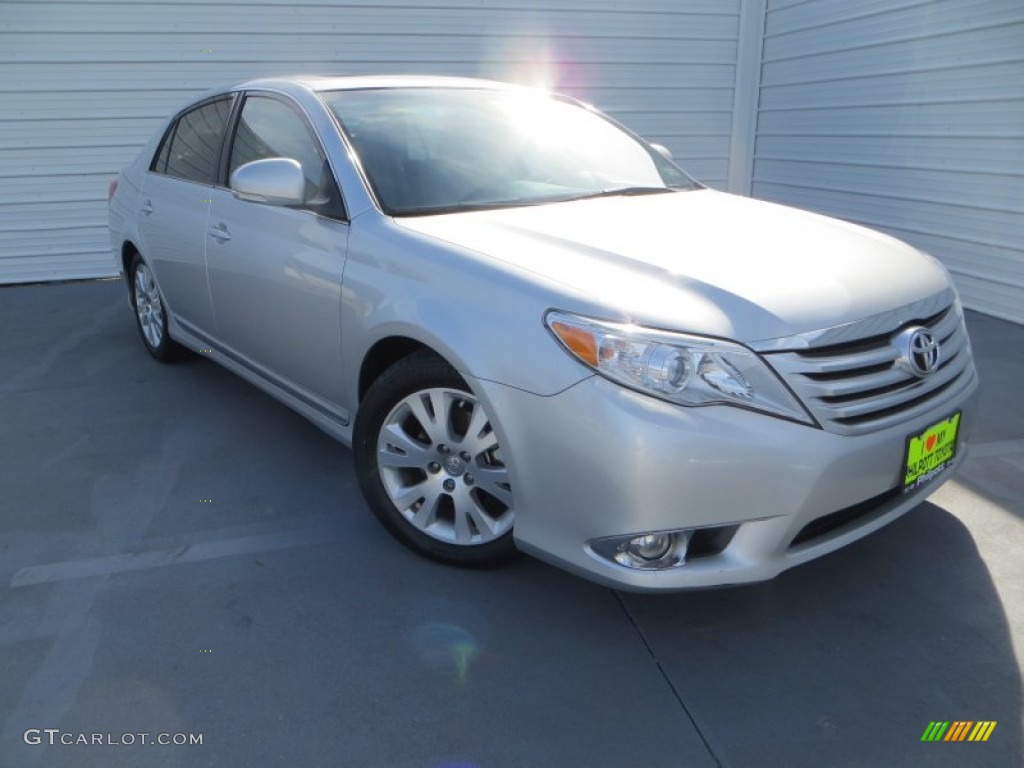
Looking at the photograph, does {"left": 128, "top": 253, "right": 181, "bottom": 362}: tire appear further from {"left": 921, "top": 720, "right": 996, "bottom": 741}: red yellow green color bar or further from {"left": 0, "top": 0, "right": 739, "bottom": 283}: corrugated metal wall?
{"left": 921, "top": 720, "right": 996, "bottom": 741}: red yellow green color bar

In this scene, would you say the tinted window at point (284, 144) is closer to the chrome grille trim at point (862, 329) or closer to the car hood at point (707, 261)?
the car hood at point (707, 261)

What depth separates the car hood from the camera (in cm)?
216

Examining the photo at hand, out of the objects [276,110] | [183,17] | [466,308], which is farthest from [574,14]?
[466,308]

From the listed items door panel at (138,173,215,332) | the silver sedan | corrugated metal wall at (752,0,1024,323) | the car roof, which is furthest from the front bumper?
corrugated metal wall at (752,0,1024,323)

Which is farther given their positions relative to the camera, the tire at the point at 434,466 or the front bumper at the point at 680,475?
the tire at the point at 434,466

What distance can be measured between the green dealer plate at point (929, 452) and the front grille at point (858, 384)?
0.24ft

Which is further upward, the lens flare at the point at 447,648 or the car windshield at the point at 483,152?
the car windshield at the point at 483,152

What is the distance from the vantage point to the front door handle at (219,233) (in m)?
3.59

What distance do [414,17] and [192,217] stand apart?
4.51 metres

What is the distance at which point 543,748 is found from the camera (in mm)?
2029

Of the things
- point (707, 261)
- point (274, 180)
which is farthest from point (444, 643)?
point (274, 180)

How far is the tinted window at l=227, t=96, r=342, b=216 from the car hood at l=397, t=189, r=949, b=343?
0.44 m

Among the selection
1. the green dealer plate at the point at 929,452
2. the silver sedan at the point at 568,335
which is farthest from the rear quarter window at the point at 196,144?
the green dealer plate at the point at 929,452

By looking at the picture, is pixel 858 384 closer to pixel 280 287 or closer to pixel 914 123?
pixel 280 287
